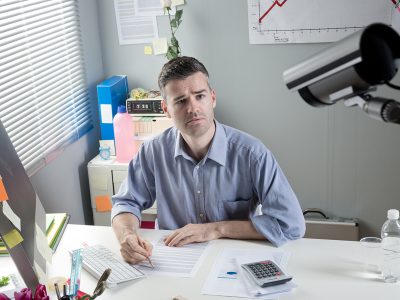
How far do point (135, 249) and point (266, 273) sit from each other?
448mm

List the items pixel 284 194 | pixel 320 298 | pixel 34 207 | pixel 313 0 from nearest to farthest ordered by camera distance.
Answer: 1. pixel 320 298
2. pixel 34 207
3. pixel 284 194
4. pixel 313 0

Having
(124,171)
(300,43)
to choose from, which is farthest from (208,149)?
(300,43)

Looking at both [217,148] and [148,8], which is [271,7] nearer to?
[148,8]

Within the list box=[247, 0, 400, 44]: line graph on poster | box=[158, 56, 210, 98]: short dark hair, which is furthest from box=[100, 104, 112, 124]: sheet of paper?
box=[158, 56, 210, 98]: short dark hair

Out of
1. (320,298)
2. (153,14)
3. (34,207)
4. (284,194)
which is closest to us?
(320,298)

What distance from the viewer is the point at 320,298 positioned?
5.18 ft

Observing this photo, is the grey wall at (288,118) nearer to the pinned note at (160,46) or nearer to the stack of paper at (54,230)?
the pinned note at (160,46)

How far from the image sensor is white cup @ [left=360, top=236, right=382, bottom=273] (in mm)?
1729

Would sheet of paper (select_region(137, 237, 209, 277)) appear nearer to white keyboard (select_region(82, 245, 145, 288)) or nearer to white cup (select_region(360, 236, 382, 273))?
white keyboard (select_region(82, 245, 145, 288))

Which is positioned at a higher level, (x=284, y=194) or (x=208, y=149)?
(x=208, y=149)

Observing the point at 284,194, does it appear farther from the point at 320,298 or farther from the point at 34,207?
the point at 34,207

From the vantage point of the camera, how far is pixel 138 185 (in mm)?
2242

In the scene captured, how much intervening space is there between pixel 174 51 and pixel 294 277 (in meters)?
1.77

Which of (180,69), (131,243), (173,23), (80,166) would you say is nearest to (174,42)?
(173,23)
